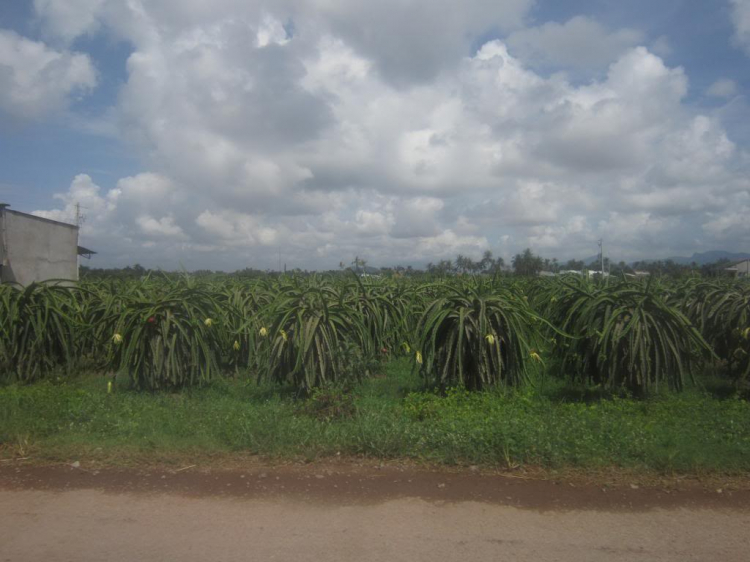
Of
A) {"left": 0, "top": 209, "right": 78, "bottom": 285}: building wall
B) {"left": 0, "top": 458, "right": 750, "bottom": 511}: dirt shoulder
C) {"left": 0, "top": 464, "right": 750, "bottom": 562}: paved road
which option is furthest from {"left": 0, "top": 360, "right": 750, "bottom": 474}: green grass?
{"left": 0, "top": 209, "right": 78, "bottom": 285}: building wall

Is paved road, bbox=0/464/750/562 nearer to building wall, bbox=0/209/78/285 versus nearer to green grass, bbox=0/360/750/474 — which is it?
green grass, bbox=0/360/750/474

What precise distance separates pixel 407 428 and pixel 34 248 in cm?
1456

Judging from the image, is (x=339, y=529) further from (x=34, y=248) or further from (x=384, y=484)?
(x=34, y=248)

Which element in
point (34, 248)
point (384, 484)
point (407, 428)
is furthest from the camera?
point (34, 248)

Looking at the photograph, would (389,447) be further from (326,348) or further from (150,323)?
(150,323)

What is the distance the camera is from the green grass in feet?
18.0

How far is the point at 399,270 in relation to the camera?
60.6 feet

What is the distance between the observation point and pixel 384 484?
512 cm

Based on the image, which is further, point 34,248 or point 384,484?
point 34,248

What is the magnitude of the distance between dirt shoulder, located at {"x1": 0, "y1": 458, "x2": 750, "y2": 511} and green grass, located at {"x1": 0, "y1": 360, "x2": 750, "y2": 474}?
190mm

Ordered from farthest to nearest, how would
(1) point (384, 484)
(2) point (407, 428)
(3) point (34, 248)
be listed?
1. (3) point (34, 248)
2. (2) point (407, 428)
3. (1) point (384, 484)

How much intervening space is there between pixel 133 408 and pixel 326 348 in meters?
2.60

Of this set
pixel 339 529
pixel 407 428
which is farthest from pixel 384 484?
pixel 407 428

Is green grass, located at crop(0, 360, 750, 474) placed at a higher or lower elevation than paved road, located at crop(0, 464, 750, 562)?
higher
